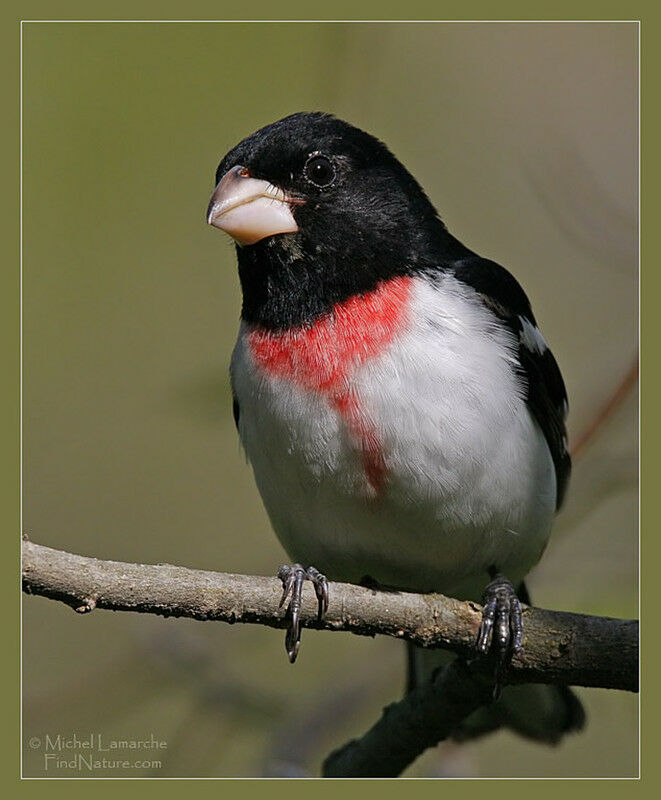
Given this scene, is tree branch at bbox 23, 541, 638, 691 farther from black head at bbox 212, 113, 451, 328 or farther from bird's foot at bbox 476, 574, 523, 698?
black head at bbox 212, 113, 451, 328

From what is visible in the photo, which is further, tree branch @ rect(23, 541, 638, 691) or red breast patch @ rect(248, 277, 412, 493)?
red breast patch @ rect(248, 277, 412, 493)

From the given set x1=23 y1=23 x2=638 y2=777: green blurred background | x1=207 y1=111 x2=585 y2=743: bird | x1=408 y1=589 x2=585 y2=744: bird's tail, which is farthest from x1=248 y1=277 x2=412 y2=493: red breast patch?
x1=408 y1=589 x2=585 y2=744: bird's tail

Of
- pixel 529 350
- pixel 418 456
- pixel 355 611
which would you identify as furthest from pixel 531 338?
pixel 355 611

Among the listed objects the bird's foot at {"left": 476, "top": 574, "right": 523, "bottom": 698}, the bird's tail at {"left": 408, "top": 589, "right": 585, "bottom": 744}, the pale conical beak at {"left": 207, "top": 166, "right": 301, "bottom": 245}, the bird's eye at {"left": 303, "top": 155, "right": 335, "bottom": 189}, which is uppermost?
the bird's eye at {"left": 303, "top": 155, "right": 335, "bottom": 189}

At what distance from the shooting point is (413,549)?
3.92 metres

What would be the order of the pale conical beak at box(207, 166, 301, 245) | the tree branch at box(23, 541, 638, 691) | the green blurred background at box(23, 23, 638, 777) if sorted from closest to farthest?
the tree branch at box(23, 541, 638, 691)
the pale conical beak at box(207, 166, 301, 245)
the green blurred background at box(23, 23, 638, 777)

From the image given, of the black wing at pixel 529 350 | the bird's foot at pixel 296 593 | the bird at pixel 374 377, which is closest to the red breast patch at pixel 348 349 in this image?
the bird at pixel 374 377

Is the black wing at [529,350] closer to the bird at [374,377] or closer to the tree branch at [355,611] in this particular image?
the bird at [374,377]

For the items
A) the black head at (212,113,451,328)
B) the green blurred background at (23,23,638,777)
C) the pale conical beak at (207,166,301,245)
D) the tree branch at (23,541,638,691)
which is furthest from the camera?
the green blurred background at (23,23,638,777)

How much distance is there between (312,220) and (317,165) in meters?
0.20

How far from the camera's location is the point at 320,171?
3770mm

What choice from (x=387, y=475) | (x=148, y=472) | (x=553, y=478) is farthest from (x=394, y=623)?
(x=148, y=472)

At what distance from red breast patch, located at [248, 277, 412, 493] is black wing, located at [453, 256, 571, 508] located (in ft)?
1.11

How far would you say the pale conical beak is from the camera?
3600 mm
